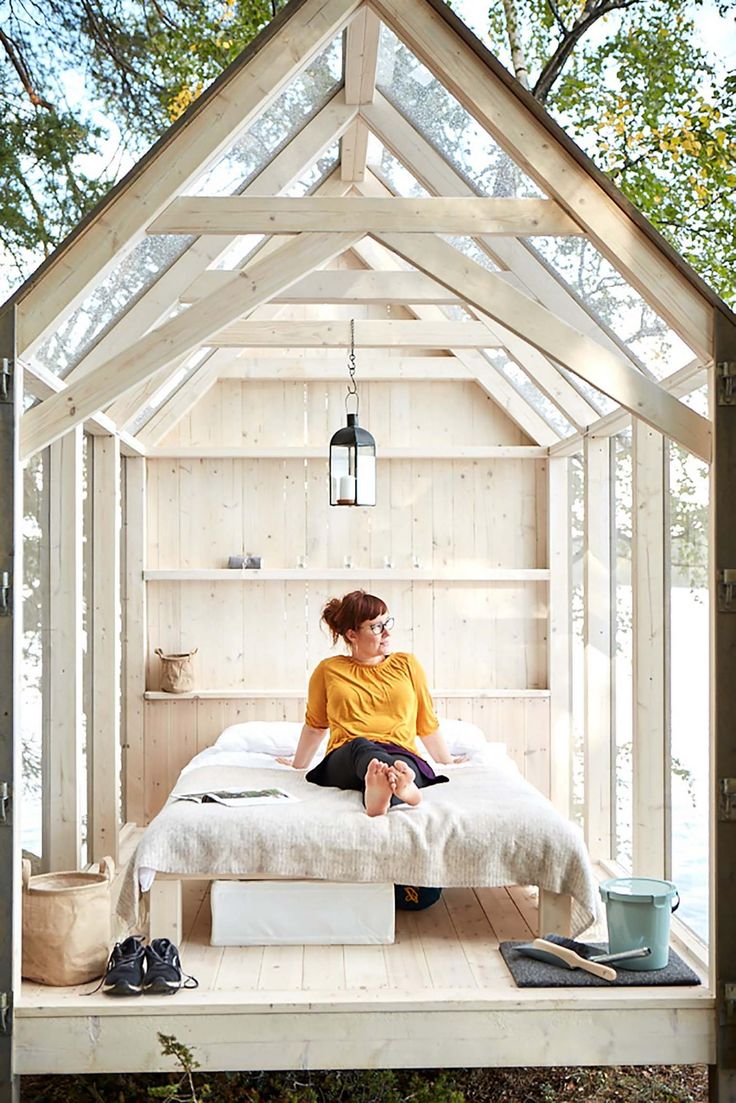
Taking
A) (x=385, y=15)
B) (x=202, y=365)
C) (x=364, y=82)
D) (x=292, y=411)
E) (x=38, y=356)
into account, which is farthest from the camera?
(x=292, y=411)

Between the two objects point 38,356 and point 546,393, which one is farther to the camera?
point 546,393

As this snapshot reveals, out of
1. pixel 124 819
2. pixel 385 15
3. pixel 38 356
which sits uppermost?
pixel 385 15

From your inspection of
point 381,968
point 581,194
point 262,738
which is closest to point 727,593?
point 581,194

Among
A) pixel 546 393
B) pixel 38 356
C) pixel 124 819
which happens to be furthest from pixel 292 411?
pixel 38 356

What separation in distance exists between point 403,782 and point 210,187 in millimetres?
2389

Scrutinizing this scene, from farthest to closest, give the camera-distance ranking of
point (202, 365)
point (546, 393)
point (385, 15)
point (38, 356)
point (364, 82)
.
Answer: point (202, 365)
point (546, 393)
point (364, 82)
point (38, 356)
point (385, 15)

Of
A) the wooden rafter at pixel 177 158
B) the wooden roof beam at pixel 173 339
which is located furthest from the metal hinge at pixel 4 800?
the wooden rafter at pixel 177 158

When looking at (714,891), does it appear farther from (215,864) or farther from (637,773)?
(215,864)

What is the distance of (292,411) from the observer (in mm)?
6980

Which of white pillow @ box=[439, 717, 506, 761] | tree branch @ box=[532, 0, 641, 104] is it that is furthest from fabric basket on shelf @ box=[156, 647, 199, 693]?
tree branch @ box=[532, 0, 641, 104]

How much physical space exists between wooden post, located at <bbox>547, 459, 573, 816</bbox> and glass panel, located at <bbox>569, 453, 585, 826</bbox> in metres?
0.03

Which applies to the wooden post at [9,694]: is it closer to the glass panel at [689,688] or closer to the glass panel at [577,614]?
the glass panel at [689,688]

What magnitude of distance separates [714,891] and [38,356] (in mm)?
2814

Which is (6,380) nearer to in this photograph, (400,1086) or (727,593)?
(727,593)
